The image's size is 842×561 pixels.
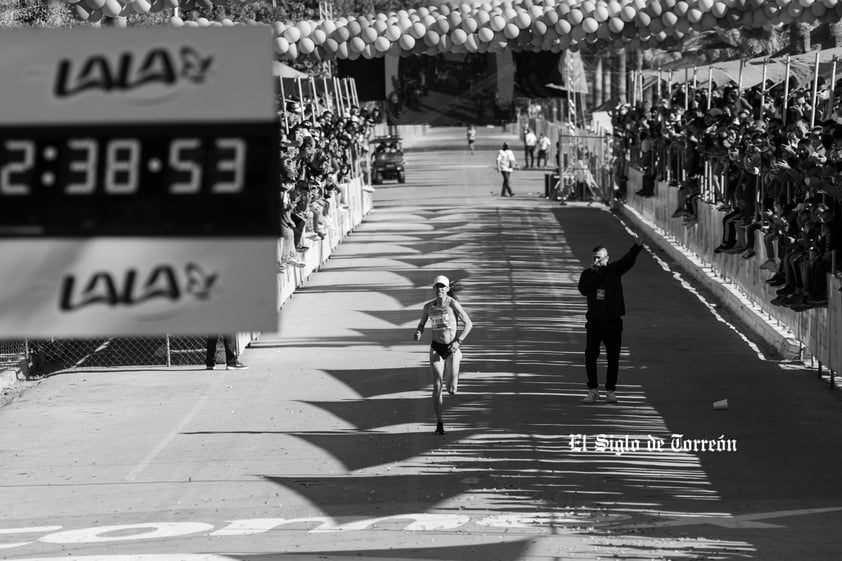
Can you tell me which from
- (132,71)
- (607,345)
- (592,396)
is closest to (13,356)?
(592,396)

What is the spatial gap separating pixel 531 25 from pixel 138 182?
860 inches

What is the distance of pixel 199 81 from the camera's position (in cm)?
633

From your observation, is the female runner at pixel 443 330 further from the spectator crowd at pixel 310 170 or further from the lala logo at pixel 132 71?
the lala logo at pixel 132 71

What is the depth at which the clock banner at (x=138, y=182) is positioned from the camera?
6254 millimetres

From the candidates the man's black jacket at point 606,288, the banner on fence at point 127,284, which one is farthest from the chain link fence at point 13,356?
the banner on fence at point 127,284

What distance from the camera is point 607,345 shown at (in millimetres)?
19922

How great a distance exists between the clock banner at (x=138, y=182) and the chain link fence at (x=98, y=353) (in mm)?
17293

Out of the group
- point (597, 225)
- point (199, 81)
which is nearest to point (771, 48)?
point (597, 225)

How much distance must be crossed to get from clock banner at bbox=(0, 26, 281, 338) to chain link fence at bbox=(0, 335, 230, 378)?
1729 cm

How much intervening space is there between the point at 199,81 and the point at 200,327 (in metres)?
0.98

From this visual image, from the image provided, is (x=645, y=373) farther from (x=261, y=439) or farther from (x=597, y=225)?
(x=597, y=225)

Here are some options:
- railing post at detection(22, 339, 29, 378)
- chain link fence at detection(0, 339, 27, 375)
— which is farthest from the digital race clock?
railing post at detection(22, 339, 29, 378)

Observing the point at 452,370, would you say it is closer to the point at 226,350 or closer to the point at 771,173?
the point at 771,173

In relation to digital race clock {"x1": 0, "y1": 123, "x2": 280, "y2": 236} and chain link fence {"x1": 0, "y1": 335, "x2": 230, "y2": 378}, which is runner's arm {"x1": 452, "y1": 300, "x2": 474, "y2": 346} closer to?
chain link fence {"x1": 0, "y1": 335, "x2": 230, "y2": 378}
